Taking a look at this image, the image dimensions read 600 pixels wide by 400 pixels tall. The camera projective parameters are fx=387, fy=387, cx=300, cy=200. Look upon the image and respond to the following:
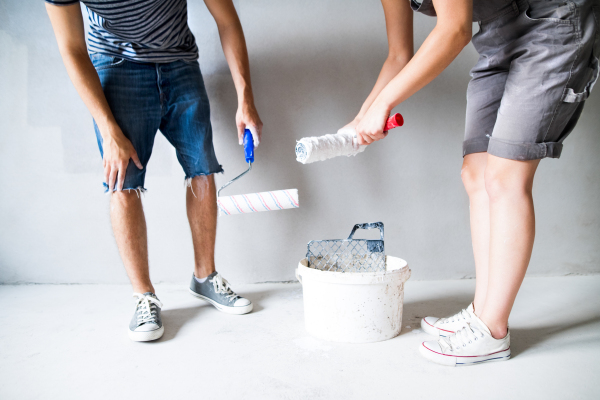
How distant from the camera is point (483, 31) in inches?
40.6

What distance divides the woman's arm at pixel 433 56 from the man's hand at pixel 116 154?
72 cm

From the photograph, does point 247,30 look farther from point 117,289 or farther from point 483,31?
point 117,289

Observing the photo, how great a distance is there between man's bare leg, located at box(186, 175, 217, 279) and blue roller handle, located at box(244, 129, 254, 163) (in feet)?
0.86

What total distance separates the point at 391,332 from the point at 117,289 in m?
1.21

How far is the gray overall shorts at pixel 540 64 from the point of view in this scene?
2.85ft

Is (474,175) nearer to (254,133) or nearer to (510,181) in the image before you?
(510,181)

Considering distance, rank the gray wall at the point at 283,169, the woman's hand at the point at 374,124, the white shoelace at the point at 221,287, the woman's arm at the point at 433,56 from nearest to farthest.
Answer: the woman's arm at the point at 433,56, the woman's hand at the point at 374,124, the white shoelace at the point at 221,287, the gray wall at the point at 283,169

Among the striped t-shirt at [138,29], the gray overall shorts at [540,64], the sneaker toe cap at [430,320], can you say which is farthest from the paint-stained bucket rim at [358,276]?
the striped t-shirt at [138,29]

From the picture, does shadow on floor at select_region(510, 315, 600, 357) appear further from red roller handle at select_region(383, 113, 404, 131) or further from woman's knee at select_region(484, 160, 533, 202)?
red roller handle at select_region(383, 113, 404, 131)

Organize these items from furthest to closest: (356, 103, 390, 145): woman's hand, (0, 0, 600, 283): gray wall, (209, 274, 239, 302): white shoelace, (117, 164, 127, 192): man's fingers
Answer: (0, 0, 600, 283): gray wall
(209, 274, 239, 302): white shoelace
(117, 164, 127, 192): man's fingers
(356, 103, 390, 145): woman's hand

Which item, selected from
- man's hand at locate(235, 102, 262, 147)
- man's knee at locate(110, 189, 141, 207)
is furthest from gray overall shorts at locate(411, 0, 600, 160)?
man's knee at locate(110, 189, 141, 207)

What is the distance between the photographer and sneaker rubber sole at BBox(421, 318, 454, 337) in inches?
45.3

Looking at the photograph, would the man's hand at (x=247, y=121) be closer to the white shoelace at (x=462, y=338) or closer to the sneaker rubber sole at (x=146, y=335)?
the sneaker rubber sole at (x=146, y=335)

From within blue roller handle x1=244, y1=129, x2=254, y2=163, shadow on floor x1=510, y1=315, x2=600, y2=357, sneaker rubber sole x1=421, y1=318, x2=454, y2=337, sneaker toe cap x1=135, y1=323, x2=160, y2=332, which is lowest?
shadow on floor x1=510, y1=315, x2=600, y2=357
